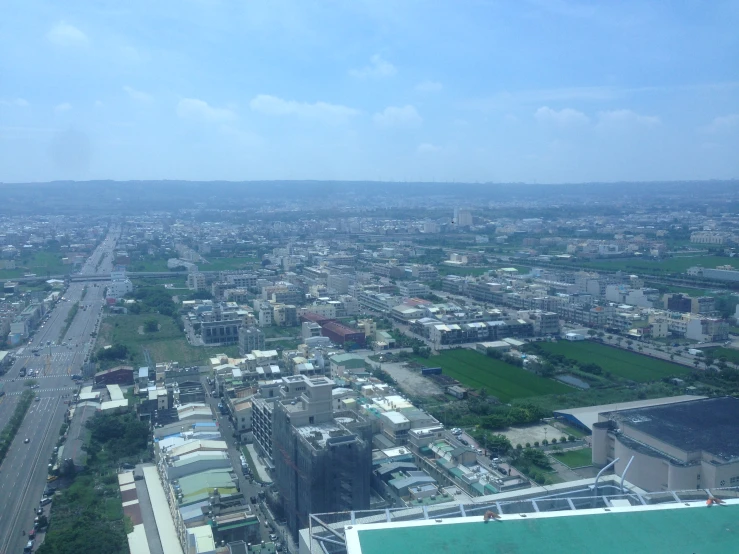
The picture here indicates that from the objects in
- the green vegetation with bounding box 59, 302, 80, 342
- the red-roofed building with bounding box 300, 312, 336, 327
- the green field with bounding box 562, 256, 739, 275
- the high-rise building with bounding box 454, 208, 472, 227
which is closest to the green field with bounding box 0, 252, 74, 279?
the green vegetation with bounding box 59, 302, 80, 342

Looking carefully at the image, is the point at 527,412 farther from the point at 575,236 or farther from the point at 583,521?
the point at 575,236

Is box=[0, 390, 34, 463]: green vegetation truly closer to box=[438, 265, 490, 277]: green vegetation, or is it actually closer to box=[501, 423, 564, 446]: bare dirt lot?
box=[501, 423, 564, 446]: bare dirt lot

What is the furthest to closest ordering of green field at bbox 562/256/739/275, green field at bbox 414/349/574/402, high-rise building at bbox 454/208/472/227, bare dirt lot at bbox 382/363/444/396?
high-rise building at bbox 454/208/472/227
green field at bbox 562/256/739/275
green field at bbox 414/349/574/402
bare dirt lot at bbox 382/363/444/396

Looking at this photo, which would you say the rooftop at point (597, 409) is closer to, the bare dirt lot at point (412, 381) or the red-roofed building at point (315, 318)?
the bare dirt lot at point (412, 381)

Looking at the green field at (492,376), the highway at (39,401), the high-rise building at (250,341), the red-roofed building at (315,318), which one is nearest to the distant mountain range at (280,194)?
the highway at (39,401)

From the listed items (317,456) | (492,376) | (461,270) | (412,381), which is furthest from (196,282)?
(317,456)
